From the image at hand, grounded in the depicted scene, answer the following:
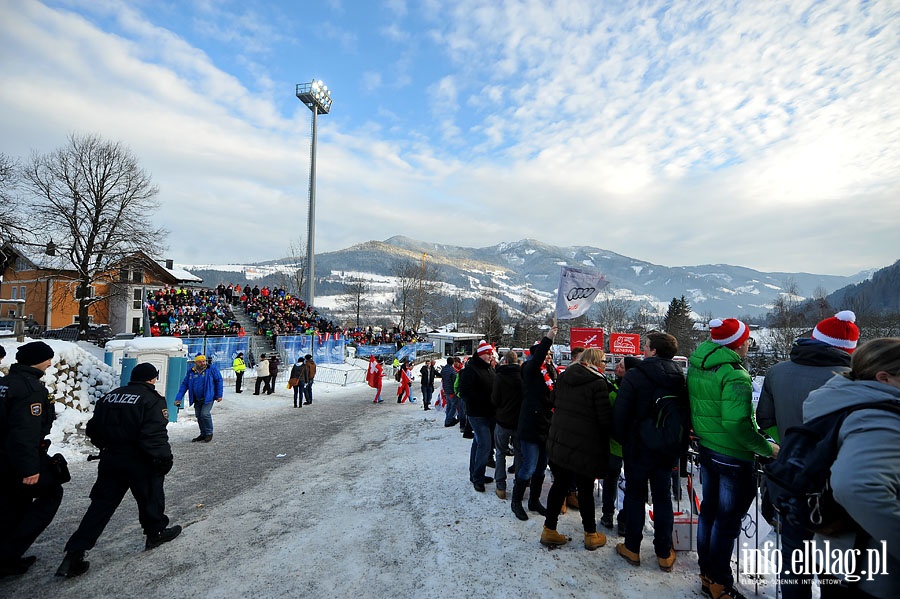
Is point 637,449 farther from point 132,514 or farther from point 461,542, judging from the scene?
point 132,514

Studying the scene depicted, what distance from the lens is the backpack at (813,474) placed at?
76.2 inches

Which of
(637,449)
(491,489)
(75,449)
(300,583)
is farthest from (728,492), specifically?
(75,449)

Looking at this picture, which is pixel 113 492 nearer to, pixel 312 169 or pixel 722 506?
pixel 722 506

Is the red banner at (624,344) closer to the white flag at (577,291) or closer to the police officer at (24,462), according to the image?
the white flag at (577,291)

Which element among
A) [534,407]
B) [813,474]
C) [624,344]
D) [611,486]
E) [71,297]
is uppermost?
[71,297]

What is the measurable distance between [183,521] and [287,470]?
226cm

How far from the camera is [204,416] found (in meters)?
9.58

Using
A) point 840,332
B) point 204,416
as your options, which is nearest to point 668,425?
point 840,332

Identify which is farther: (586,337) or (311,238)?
(311,238)

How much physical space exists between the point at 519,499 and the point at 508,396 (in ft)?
3.83

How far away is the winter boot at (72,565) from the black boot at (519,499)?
4153mm

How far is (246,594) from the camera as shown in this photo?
3.58 metres

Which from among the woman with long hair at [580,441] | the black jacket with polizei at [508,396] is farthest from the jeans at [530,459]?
the woman with long hair at [580,441]

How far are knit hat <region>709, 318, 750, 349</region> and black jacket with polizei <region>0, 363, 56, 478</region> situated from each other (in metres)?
5.80
